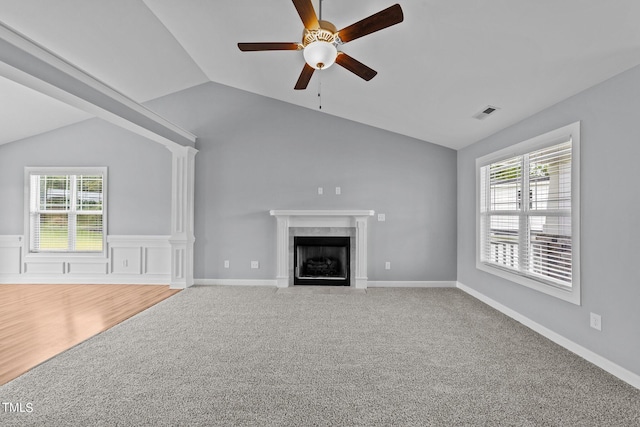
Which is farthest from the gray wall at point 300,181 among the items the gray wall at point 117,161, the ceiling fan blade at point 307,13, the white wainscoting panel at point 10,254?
the ceiling fan blade at point 307,13

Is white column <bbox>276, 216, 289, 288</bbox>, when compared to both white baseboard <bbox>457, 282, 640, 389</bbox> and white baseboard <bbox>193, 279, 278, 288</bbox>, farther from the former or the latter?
white baseboard <bbox>457, 282, 640, 389</bbox>

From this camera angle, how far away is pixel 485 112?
3584 millimetres

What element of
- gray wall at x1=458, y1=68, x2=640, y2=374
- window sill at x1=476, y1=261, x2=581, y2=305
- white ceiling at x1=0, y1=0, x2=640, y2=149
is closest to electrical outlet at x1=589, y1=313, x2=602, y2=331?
gray wall at x1=458, y1=68, x2=640, y2=374

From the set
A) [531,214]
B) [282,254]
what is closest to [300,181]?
[282,254]

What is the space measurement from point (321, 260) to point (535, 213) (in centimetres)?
318

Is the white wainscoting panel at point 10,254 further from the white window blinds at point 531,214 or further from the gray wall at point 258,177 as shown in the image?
the white window blinds at point 531,214

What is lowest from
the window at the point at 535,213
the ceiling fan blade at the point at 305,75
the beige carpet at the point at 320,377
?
the beige carpet at the point at 320,377

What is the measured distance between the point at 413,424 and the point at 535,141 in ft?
9.83

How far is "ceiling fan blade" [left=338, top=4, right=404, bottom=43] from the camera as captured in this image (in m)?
1.87

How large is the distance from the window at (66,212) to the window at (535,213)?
6.21 meters

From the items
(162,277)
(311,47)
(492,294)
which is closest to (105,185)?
(162,277)

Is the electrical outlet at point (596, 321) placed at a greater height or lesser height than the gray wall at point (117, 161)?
lesser

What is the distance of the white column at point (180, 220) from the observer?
5.09 m

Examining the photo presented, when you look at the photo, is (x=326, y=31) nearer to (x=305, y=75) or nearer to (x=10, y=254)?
(x=305, y=75)
